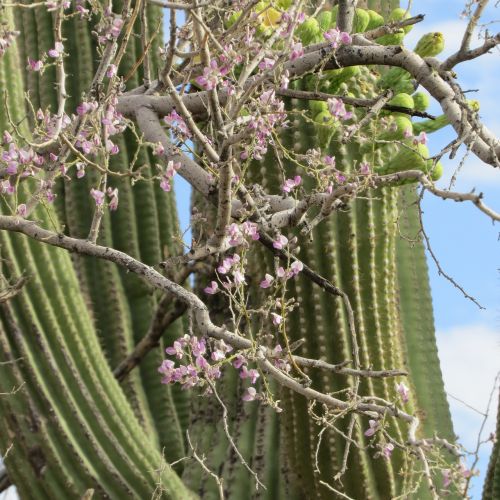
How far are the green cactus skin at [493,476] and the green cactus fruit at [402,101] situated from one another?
4.54 feet

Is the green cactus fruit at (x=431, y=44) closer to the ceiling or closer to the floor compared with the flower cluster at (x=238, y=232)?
closer to the ceiling

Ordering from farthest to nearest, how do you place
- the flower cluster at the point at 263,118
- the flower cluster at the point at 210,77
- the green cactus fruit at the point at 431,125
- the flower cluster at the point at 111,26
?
the green cactus fruit at the point at 431,125
the flower cluster at the point at 111,26
the flower cluster at the point at 263,118
the flower cluster at the point at 210,77

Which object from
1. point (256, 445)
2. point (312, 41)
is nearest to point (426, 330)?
point (256, 445)

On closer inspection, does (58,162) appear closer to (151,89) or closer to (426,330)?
(151,89)

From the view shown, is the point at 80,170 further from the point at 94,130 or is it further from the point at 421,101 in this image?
the point at 421,101

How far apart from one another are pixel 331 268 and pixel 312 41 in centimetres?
86

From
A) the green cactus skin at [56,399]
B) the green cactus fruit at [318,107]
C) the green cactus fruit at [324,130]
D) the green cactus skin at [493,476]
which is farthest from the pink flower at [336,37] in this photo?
the green cactus skin at [493,476]

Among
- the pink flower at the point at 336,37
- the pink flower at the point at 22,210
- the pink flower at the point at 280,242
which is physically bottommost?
the pink flower at the point at 280,242

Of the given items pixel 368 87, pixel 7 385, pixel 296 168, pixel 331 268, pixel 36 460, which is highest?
pixel 368 87

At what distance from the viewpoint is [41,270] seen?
176 inches

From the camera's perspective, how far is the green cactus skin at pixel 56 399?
432 cm

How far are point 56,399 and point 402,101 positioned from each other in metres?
1.94

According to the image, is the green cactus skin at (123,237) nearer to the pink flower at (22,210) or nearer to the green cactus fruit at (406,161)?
the green cactus fruit at (406,161)

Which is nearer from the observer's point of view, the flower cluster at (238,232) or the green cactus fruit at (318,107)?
the flower cluster at (238,232)
